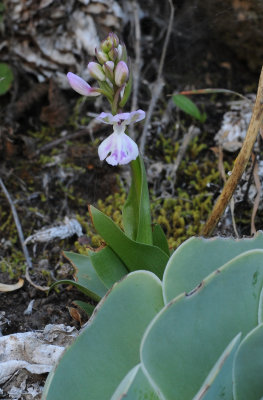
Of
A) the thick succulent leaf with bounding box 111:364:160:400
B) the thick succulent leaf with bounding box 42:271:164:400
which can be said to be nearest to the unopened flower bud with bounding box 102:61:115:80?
the thick succulent leaf with bounding box 42:271:164:400

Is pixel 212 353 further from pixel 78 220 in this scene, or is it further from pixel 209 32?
pixel 209 32

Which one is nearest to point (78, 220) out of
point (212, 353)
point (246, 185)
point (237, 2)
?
point (246, 185)

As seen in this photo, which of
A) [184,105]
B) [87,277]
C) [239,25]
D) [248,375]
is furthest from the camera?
[239,25]

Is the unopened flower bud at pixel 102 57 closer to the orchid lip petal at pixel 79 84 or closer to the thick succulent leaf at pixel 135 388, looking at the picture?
the orchid lip petal at pixel 79 84

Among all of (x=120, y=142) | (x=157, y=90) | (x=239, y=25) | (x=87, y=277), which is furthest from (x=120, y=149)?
(x=239, y=25)

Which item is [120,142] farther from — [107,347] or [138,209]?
[107,347]

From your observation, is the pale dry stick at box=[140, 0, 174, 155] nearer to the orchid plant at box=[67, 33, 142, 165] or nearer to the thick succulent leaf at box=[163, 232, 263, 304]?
the orchid plant at box=[67, 33, 142, 165]
